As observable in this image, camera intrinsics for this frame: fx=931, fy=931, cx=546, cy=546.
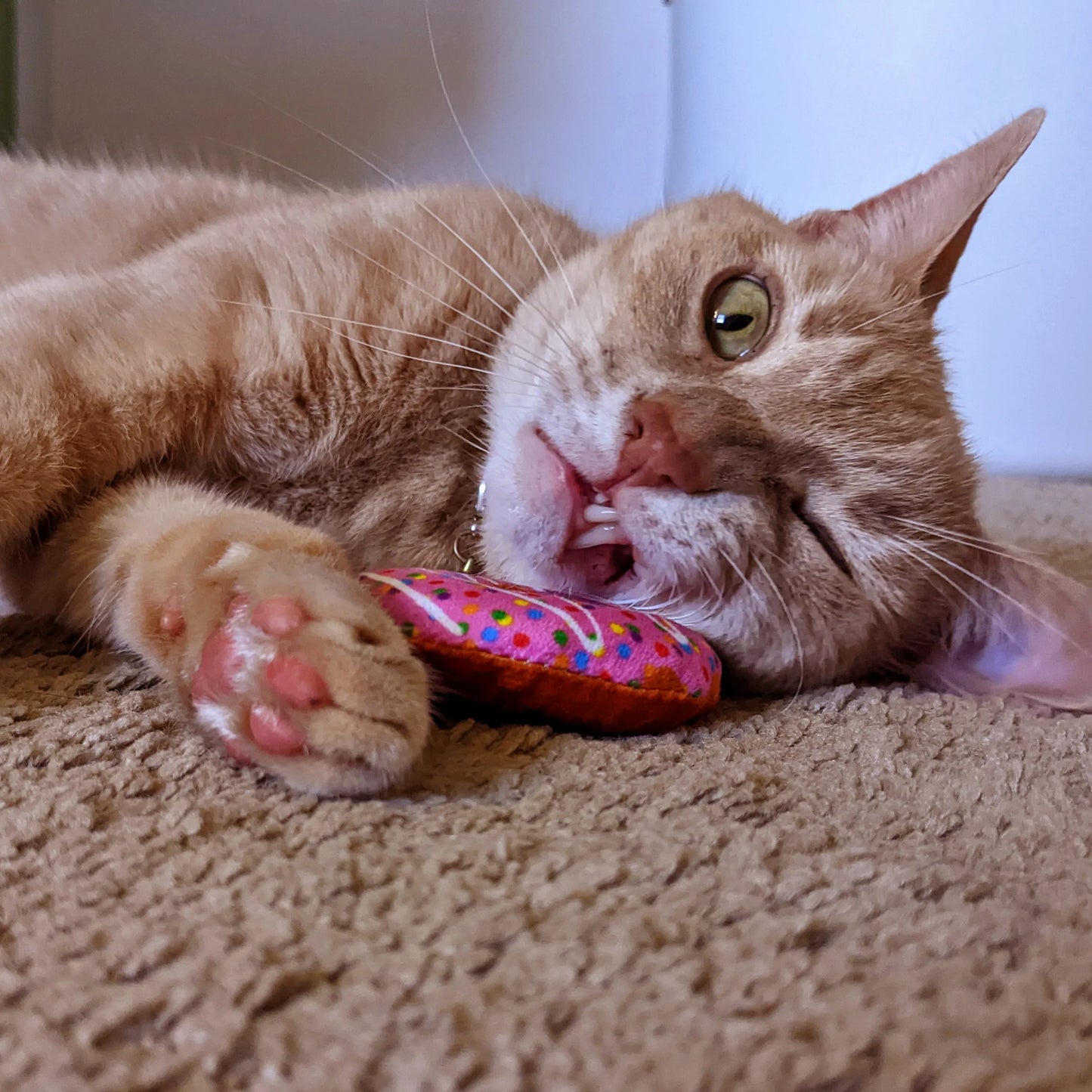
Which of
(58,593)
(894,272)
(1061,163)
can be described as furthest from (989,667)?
(1061,163)

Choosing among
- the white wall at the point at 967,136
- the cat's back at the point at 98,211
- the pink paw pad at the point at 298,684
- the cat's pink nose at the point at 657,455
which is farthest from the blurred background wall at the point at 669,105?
the pink paw pad at the point at 298,684

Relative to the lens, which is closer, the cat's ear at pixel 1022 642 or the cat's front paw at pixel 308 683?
the cat's front paw at pixel 308 683

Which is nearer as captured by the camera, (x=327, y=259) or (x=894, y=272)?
(x=327, y=259)

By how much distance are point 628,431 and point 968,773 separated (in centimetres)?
44

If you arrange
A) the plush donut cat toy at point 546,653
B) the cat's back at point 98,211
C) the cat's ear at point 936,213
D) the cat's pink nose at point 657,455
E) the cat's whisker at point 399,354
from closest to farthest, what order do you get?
the plush donut cat toy at point 546,653 → the cat's pink nose at point 657,455 → the cat's whisker at point 399,354 → the cat's ear at point 936,213 → the cat's back at point 98,211

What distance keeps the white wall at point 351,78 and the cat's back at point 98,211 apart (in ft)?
3.68

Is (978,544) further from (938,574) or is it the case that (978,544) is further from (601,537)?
(601,537)

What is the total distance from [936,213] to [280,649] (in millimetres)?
987

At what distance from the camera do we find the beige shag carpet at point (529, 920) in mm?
402

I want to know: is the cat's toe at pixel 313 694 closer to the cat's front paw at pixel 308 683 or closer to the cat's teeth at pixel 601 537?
the cat's front paw at pixel 308 683

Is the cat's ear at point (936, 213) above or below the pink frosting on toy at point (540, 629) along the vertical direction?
above

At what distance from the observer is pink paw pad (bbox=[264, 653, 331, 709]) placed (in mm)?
621

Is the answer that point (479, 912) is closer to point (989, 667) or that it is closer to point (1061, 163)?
point (989, 667)

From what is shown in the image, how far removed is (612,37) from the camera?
287cm
